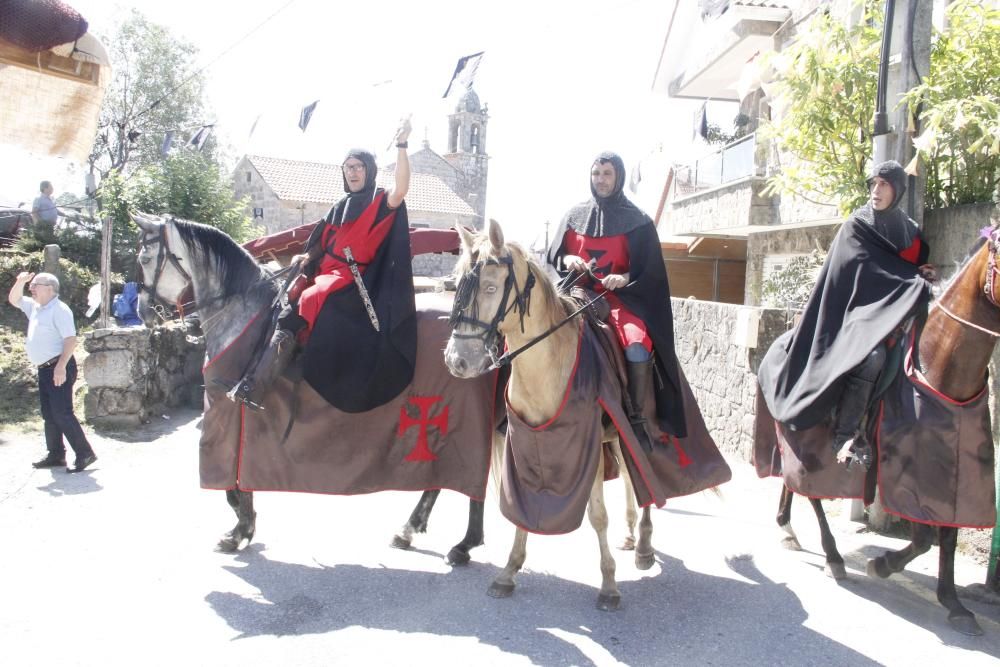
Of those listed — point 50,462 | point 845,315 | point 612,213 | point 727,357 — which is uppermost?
point 612,213

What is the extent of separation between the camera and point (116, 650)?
355 centimetres

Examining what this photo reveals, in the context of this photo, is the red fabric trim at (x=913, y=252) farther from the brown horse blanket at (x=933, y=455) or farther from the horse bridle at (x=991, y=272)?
the brown horse blanket at (x=933, y=455)

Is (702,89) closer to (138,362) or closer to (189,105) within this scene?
(138,362)

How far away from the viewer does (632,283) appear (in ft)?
15.0

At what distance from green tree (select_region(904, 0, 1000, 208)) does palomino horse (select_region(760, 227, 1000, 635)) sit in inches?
46.4

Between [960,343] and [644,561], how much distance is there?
2.25m

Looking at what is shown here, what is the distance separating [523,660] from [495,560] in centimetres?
140

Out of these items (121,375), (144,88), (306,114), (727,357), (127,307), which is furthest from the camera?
(144,88)

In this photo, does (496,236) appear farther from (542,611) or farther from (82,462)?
(82,462)

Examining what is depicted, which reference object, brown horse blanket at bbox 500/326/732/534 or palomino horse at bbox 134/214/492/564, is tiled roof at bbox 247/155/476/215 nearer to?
palomino horse at bbox 134/214/492/564

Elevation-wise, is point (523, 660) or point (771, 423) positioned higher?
point (771, 423)

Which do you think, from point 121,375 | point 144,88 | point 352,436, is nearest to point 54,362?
point 121,375

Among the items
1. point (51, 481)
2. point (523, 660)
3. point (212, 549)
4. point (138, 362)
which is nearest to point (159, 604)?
point (212, 549)

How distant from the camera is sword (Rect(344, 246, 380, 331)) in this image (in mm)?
4785
